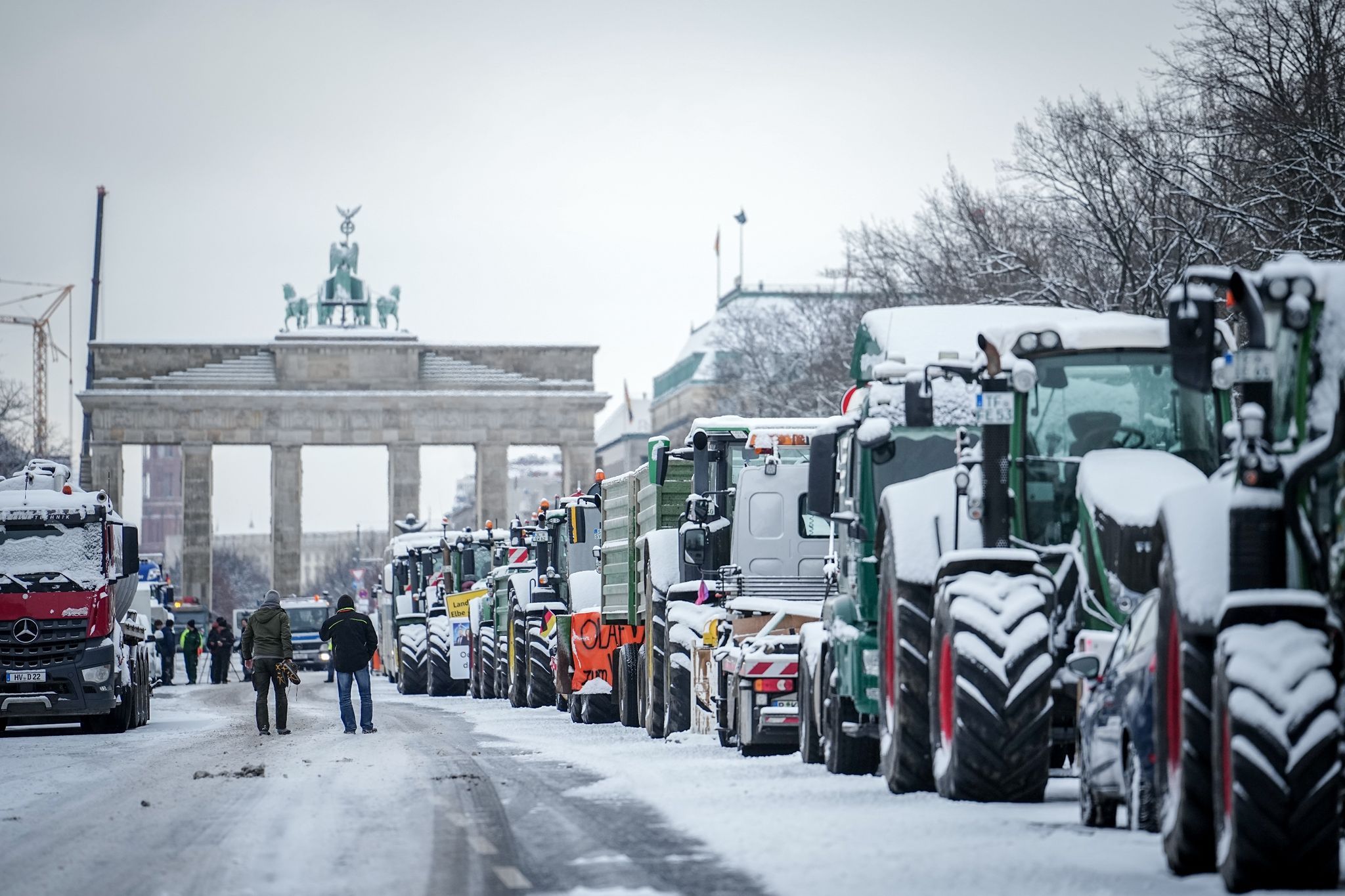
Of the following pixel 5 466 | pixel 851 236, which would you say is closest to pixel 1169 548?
pixel 851 236

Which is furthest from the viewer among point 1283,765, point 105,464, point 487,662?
point 105,464

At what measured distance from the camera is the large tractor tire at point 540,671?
103 feet

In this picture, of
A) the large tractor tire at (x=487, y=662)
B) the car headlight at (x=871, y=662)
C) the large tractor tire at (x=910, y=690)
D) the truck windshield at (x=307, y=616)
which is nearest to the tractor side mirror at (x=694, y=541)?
the car headlight at (x=871, y=662)

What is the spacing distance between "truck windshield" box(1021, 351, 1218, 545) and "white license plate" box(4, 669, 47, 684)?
1727 centimetres

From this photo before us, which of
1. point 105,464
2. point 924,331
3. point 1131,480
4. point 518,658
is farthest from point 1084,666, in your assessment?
point 105,464

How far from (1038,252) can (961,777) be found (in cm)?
3118

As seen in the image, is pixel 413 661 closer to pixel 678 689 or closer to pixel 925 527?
pixel 678 689

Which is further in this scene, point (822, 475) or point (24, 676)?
point (24, 676)

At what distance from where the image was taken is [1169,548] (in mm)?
8773

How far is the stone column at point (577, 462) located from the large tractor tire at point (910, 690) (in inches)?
3600

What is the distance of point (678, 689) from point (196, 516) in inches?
3285

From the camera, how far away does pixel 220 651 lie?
59.6 meters

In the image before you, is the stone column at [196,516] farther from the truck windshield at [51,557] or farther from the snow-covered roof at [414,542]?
the truck windshield at [51,557]

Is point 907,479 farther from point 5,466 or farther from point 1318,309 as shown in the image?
point 5,466
